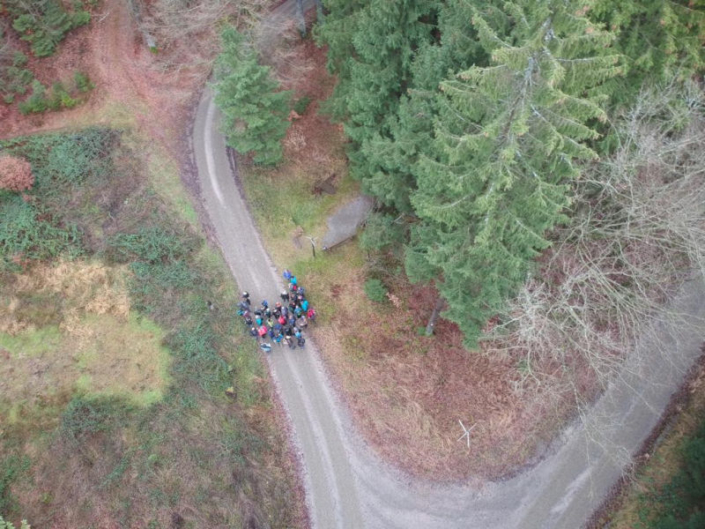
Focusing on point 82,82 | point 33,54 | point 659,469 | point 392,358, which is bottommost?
point 659,469

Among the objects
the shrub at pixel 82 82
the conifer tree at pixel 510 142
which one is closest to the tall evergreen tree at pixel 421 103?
the conifer tree at pixel 510 142

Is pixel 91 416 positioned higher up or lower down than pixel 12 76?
lower down

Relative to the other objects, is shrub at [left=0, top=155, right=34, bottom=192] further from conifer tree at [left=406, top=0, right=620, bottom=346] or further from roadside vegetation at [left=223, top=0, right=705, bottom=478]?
conifer tree at [left=406, top=0, right=620, bottom=346]

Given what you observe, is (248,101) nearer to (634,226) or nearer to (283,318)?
(283,318)

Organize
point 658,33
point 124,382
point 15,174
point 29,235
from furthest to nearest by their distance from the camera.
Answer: point 29,235, point 15,174, point 124,382, point 658,33

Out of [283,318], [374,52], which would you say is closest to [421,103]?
[374,52]
